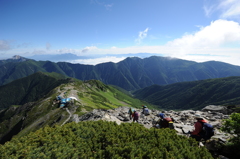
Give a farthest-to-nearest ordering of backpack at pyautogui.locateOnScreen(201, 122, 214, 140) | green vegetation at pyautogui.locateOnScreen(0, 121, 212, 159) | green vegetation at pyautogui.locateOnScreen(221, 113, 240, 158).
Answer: backpack at pyautogui.locateOnScreen(201, 122, 214, 140)
green vegetation at pyautogui.locateOnScreen(221, 113, 240, 158)
green vegetation at pyautogui.locateOnScreen(0, 121, 212, 159)

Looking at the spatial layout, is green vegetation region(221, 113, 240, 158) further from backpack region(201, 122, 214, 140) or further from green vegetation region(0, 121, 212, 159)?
green vegetation region(0, 121, 212, 159)

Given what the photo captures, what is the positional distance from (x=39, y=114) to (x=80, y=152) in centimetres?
8921

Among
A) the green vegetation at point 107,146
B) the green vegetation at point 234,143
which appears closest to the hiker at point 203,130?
the green vegetation at point 234,143

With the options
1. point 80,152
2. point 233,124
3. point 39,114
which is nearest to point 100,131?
point 80,152

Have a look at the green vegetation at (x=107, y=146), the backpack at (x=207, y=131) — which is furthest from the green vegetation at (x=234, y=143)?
the green vegetation at (x=107, y=146)

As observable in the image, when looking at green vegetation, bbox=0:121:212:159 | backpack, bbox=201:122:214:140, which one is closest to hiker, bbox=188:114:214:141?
backpack, bbox=201:122:214:140

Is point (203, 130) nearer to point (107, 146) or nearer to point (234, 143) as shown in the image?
point (234, 143)

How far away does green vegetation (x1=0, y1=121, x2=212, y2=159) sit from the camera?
12500 mm

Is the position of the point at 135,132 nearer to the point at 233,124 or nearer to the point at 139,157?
the point at 139,157

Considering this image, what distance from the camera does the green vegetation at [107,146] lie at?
41.0 feet

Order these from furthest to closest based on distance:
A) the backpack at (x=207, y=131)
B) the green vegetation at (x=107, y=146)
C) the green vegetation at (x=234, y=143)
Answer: the backpack at (x=207, y=131)
the green vegetation at (x=234, y=143)
the green vegetation at (x=107, y=146)

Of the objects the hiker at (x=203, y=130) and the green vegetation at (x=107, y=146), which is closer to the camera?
the green vegetation at (x=107, y=146)

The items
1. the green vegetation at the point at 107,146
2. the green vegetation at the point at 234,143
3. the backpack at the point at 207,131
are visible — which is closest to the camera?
the green vegetation at the point at 107,146

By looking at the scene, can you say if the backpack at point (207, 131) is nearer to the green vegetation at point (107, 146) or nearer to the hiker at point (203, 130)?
the hiker at point (203, 130)
